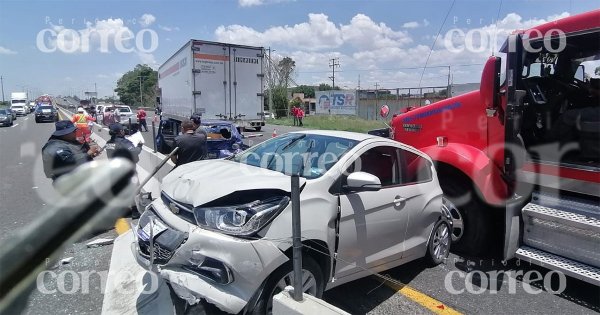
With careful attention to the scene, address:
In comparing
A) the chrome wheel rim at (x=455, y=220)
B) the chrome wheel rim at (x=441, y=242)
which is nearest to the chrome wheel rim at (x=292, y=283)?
the chrome wheel rim at (x=441, y=242)

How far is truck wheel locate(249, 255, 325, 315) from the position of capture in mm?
2928

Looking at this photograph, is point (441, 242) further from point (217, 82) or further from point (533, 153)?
point (217, 82)

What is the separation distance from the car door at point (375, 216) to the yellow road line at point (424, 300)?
0.32 m

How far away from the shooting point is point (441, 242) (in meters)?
4.79

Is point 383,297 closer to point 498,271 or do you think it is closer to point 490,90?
point 498,271

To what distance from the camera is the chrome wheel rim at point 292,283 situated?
300 cm

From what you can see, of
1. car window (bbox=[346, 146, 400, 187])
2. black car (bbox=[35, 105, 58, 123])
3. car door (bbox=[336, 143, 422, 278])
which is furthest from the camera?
black car (bbox=[35, 105, 58, 123])

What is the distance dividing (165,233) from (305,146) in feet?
5.56

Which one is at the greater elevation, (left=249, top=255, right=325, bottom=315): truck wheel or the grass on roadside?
the grass on roadside

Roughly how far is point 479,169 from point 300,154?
2.24 metres

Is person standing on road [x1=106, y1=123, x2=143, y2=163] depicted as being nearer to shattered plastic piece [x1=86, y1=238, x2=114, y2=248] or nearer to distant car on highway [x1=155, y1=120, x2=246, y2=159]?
shattered plastic piece [x1=86, y1=238, x2=114, y2=248]

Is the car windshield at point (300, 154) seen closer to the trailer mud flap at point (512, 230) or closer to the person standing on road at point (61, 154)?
the trailer mud flap at point (512, 230)

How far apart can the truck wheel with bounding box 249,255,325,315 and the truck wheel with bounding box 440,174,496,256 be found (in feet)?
8.24

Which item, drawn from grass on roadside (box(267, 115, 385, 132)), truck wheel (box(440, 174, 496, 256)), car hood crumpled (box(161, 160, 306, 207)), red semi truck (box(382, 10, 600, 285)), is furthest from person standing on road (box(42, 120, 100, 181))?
grass on roadside (box(267, 115, 385, 132))
